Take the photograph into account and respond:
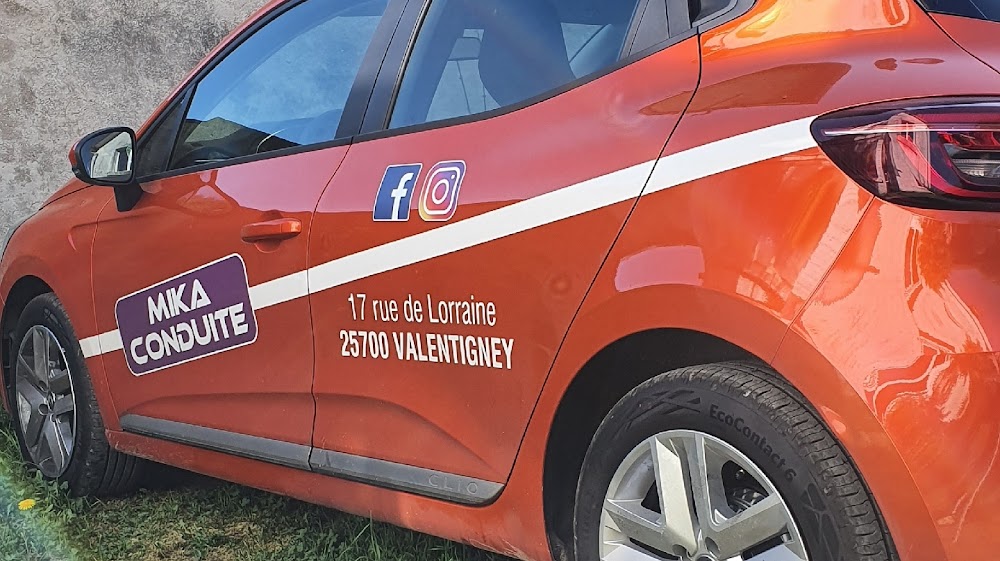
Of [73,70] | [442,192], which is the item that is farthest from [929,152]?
[73,70]

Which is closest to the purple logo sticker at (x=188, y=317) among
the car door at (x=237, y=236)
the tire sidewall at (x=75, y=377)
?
the car door at (x=237, y=236)

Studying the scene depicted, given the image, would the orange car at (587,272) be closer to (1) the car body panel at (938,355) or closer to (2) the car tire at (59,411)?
(1) the car body panel at (938,355)

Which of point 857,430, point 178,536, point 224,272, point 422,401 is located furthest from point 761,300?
point 178,536

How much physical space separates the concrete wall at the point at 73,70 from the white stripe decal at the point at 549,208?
4.39m

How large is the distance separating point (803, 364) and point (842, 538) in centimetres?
27

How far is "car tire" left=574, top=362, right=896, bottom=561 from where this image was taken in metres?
1.76

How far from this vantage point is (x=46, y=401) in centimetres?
404

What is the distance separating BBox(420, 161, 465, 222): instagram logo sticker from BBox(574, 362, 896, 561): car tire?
23.2 inches

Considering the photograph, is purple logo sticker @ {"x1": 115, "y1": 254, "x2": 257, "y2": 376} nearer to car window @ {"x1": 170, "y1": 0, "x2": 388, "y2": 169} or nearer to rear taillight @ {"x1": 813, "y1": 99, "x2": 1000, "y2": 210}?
car window @ {"x1": 170, "y1": 0, "x2": 388, "y2": 169}

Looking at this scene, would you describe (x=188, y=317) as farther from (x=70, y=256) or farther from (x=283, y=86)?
(x=70, y=256)

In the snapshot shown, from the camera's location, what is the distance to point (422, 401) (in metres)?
2.55

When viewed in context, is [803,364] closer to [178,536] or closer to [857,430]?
[857,430]

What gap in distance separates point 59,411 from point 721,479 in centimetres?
279

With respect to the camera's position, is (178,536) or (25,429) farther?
(25,429)
